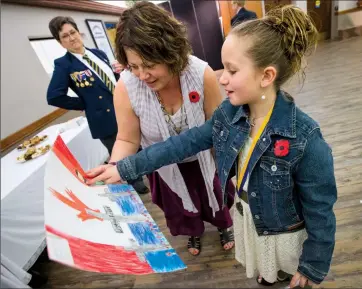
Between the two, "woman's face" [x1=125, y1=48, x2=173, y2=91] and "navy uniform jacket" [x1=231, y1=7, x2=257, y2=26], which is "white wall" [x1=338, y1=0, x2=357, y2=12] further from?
"woman's face" [x1=125, y1=48, x2=173, y2=91]

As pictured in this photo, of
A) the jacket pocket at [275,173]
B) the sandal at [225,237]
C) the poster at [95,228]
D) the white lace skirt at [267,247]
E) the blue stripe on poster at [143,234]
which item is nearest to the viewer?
the poster at [95,228]

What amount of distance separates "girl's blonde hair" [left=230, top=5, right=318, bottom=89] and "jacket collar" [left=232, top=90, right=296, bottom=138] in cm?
6

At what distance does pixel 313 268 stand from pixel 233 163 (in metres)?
0.32

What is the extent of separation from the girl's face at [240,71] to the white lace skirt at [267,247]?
328mm

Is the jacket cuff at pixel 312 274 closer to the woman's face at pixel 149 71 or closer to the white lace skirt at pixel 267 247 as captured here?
the white lace skirt at pixel 267 247

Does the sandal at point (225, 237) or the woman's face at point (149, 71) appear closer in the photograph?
the woman's face at point (149, 71)

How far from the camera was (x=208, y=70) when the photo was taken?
740 millimetres

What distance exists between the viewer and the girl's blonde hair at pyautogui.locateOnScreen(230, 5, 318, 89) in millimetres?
468

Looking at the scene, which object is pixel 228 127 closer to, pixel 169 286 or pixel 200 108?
pixel 200 108

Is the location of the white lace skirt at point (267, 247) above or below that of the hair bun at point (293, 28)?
below

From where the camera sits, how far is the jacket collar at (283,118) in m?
0.50

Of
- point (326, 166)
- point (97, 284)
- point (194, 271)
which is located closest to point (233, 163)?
point (326, 166)

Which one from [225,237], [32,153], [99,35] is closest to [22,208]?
[32,153]

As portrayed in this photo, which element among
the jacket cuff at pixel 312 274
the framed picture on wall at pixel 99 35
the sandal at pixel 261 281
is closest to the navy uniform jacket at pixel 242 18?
the jacket cuff at pixel 312 274
